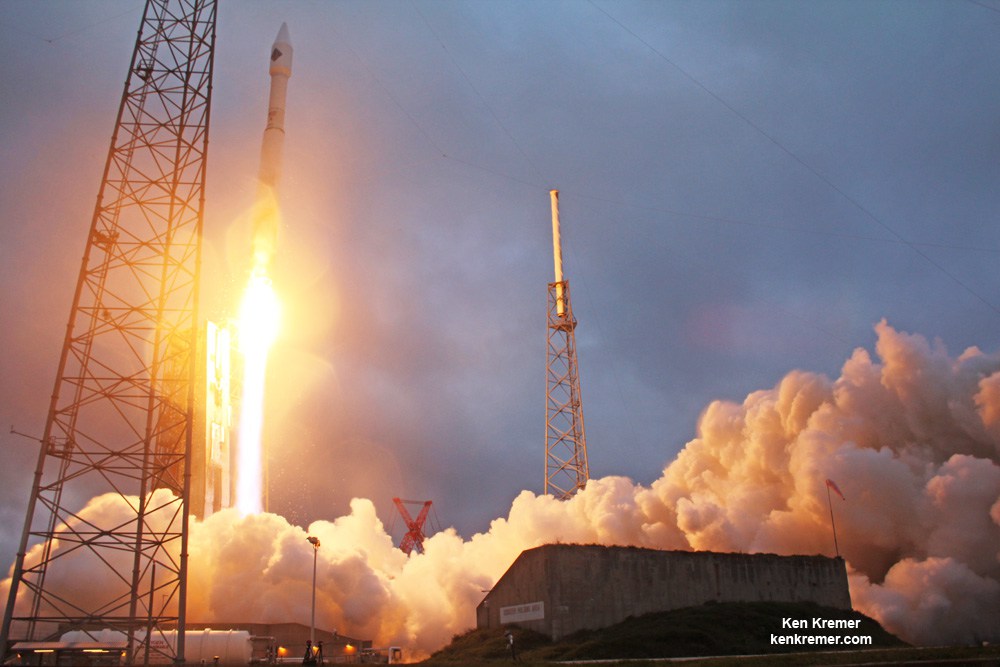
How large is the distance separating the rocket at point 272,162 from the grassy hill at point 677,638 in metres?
33.4

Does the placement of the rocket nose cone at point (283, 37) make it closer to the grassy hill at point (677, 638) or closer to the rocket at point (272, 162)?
the rocket at point (272, 162)

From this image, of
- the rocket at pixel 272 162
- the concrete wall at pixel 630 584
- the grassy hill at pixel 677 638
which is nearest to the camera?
the grassy hill at pixel 677 638

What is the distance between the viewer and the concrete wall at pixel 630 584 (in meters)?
54.5

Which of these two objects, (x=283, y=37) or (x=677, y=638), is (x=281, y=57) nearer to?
(x=283, y=37)

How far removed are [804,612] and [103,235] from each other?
51224mm

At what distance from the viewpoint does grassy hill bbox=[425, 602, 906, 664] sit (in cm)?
4834

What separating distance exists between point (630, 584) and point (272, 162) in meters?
42.4

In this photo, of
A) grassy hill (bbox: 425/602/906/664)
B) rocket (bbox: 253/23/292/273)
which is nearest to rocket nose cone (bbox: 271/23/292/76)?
rocket (bbox: 253/23/292/273)

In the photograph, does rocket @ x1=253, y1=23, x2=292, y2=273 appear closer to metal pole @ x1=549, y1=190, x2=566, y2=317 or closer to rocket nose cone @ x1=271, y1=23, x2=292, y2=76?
rocket nose cone @ x1=271, y1=23, x2=292, y2=76

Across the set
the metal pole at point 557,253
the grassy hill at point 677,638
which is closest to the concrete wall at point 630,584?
the grassy hill at point 677,638

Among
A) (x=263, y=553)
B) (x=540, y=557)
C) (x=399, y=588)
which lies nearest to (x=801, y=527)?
(x=540, y=557)

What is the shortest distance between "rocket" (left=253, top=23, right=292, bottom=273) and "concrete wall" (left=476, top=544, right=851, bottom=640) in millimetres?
31355

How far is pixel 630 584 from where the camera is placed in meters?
56.8

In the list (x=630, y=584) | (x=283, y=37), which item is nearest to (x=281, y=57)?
(x=283, y=37)
